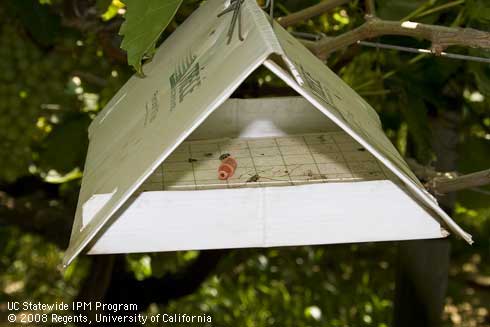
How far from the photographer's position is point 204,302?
2459mm

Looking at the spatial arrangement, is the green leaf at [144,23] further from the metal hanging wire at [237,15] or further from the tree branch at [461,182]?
the tree branch at [461,182]

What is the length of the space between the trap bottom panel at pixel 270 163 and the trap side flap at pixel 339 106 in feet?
0.22

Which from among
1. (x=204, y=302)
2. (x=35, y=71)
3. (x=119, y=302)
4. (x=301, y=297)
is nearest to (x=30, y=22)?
(x=35, y=71)

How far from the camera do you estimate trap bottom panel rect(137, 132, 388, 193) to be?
803 millimetres

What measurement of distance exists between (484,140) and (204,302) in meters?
1.17

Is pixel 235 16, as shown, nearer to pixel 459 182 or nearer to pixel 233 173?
pixel 233 173

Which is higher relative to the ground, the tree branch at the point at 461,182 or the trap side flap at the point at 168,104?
the trap side flap at the point at 168,104

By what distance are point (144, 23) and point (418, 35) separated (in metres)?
0.33

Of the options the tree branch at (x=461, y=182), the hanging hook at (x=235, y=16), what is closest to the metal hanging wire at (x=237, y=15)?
the hanging hook at (x=235, y=16)

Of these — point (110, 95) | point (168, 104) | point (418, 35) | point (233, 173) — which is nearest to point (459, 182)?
point (418, 35)

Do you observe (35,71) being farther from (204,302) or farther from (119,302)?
(204,302)

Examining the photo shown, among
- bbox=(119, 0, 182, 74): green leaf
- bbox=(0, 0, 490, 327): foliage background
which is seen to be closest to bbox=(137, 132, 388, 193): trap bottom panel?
bbox=(119, 0, 182, 74): green leaf

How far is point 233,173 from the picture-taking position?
822 mm

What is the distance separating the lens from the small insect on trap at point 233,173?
0.63 m
